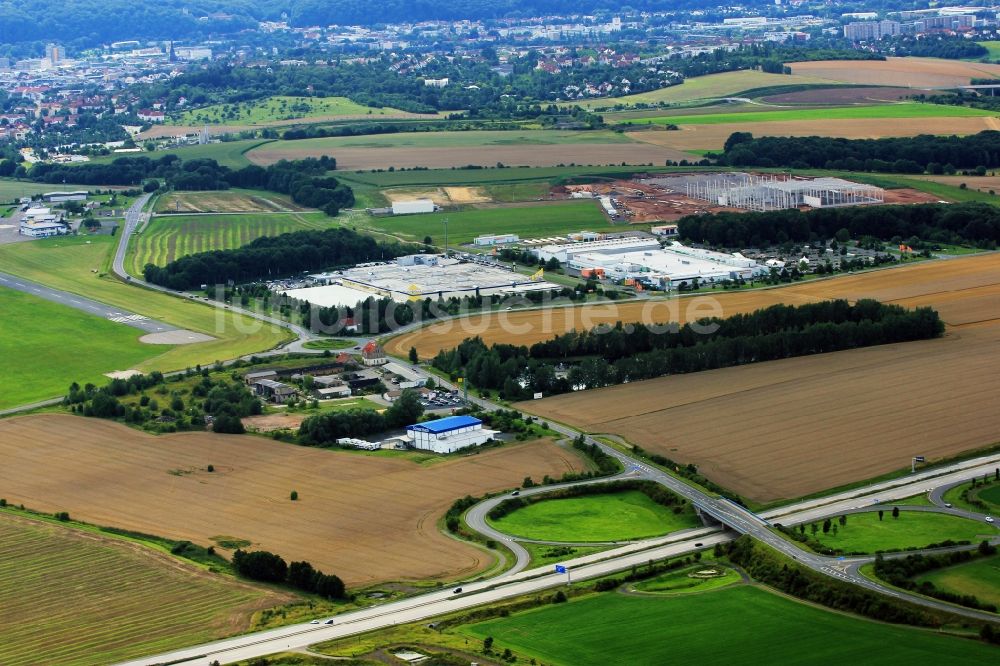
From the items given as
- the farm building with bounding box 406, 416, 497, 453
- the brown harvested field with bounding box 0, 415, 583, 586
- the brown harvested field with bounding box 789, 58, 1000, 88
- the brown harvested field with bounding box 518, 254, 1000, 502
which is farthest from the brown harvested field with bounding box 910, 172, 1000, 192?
the brown harvested field with bounding box 0, 415, 583, 586

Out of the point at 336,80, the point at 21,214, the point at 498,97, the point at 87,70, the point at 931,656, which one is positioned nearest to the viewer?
the point at 931,656

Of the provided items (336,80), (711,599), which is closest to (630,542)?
(711,599)

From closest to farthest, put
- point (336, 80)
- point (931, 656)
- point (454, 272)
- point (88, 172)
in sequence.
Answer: point (931, 656) < point (454, 272) < point (88, 172) < point (336, 80)

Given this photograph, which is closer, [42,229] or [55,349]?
[55,349]

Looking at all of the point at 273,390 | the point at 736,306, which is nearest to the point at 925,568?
the point at 273,390

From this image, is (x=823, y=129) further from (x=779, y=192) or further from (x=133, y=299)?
(x=133, y=299)

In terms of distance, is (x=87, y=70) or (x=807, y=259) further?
(x=87, y=70)

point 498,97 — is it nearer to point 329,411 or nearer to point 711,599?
point 329,411
